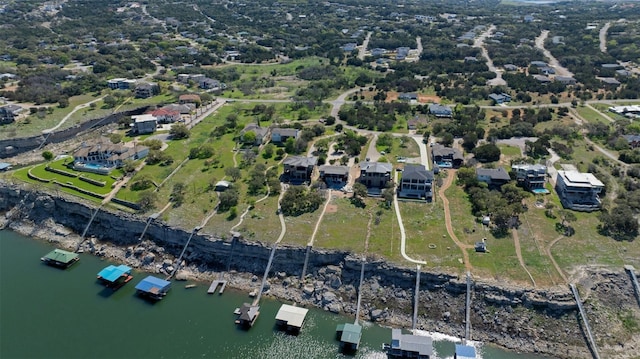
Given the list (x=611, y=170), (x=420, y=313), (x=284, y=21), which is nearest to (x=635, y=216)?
(x=611, y=170)

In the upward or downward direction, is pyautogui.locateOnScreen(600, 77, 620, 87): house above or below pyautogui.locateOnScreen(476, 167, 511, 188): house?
below

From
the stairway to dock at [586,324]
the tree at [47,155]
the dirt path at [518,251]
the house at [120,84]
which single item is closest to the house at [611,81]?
Result: the dirt path at [518,251]

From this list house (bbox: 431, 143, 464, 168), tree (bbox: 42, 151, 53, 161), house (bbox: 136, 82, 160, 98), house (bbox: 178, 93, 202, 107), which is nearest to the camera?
house (bbox: 431, 143, 464, 168)

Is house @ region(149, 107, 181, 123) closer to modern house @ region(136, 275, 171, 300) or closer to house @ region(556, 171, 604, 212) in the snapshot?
modern house @ region(136, 275, 171, 300)

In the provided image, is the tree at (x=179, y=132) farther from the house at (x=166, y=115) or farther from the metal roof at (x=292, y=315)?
the metal roof at (x=292, y=315)

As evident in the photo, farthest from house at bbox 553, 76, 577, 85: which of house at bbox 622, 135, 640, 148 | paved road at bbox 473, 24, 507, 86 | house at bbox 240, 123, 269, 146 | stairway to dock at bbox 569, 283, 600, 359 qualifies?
stairway to dock at bbox 569, 283, 600, 359

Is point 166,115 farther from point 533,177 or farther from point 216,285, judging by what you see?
point 533,177

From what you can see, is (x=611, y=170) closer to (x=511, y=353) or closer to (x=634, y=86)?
(x=511, y=353)
